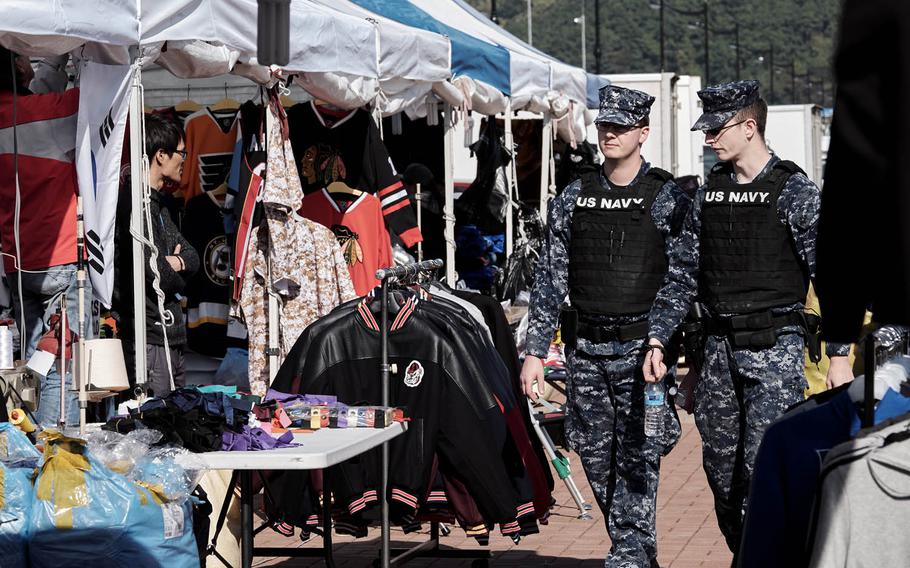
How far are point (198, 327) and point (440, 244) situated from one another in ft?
9.75

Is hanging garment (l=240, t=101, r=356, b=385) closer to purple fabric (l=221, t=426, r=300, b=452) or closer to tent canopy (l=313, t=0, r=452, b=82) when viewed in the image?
tent canopy (l=313, t=0, r=452, b=82)

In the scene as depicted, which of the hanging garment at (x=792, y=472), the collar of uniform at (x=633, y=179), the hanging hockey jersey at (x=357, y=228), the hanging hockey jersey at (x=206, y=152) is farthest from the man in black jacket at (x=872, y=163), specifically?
the hanging hockey jersey at (x=206, y=152)

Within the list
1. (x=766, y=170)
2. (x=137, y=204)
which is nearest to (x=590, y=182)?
(x=766, y=170)

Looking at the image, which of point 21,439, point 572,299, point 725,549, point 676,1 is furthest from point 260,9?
point 676,1

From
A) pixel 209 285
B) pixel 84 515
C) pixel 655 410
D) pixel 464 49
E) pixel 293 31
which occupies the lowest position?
pixel 84 515

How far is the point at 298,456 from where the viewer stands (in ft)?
16.3

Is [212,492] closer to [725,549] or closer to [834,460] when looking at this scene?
[725,549]

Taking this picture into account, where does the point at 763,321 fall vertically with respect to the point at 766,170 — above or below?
below

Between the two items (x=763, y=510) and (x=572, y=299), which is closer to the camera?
(x=763, y=510)

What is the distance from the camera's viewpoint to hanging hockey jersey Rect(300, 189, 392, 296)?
9.96m

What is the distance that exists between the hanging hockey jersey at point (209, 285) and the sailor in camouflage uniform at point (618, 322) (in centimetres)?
421

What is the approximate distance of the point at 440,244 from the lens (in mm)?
13008

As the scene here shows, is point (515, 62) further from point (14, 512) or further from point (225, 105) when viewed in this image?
point (14, 512)

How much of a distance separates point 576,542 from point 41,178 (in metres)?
3.46
